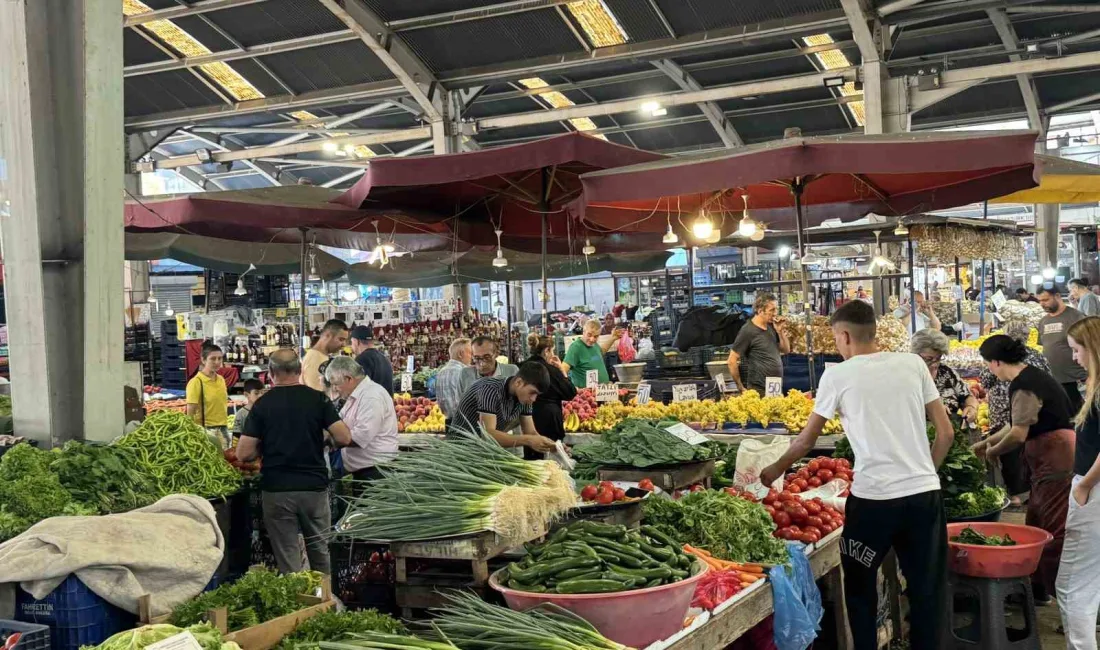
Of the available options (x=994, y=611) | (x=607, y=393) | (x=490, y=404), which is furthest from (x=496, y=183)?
(x=994, y=611)

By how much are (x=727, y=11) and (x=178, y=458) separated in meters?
10.9

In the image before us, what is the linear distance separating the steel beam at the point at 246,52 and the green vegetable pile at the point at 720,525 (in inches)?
470

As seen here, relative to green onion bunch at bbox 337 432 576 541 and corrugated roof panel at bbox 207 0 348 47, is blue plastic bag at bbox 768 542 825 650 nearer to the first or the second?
green onion bunch at bbox 337 432 576 541

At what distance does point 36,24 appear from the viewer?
204 inches

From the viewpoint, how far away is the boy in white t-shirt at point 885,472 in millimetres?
4391

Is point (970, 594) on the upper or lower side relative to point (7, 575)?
lower

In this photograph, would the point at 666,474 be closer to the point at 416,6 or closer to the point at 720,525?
the point at 720,525

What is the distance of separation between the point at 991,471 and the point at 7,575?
24.9 feet

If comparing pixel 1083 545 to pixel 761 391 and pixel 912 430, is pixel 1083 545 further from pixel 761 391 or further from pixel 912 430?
pixel 761 391

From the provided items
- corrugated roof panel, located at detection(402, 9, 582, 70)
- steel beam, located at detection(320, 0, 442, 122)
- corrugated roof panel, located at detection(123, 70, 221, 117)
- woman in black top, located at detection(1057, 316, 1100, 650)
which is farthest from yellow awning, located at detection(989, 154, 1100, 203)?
corrugated roof panel, located at detection(123, 70, 221, 117)

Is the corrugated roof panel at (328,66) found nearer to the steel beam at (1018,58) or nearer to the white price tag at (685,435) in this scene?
the steel beam at (1018,58)

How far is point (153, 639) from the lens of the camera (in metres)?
2.95

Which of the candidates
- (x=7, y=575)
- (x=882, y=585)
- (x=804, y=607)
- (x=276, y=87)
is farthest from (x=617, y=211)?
(x=276, y=87)

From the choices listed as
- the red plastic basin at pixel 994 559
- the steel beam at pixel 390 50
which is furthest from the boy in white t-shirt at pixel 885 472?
the steel beam at pixel 390 50
